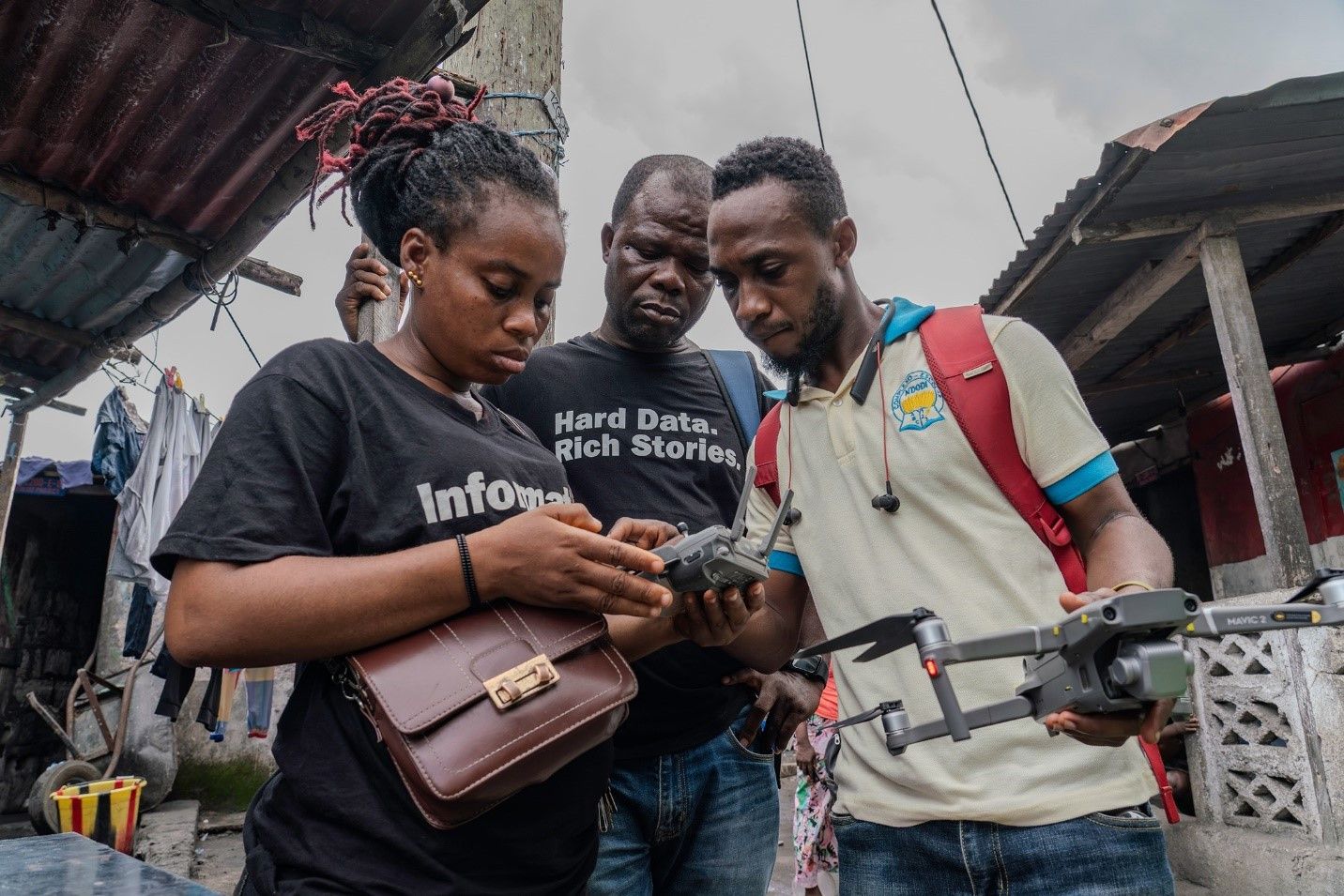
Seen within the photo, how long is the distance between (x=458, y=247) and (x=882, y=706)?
1104 mm

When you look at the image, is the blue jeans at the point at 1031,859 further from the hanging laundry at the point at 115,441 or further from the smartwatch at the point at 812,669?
the hanging laundry at the point at 115,441

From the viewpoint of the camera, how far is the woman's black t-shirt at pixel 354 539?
1283 mm

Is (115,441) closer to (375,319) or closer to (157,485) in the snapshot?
(157,485)

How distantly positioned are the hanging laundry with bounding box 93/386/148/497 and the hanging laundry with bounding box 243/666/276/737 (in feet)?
6.64

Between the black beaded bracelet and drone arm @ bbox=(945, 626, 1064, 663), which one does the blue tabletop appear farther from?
drone arm @ bbox=(945, 626, 1064, 663)

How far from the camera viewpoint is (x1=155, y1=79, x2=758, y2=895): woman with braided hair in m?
1.27

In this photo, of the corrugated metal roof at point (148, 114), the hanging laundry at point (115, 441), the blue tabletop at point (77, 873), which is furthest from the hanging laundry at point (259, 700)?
the blue tabletop at point (77, 873)

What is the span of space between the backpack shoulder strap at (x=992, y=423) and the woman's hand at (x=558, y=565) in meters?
0.78

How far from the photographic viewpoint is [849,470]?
1951 millimetres

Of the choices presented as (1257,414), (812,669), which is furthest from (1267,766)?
(812,669)

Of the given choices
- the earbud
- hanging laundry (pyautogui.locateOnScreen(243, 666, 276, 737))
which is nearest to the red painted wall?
the earbud

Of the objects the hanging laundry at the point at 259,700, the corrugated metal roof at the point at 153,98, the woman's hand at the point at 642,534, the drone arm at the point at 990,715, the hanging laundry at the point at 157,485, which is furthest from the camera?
the hanging laundry at the point at 259,700

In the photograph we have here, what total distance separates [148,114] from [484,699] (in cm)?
385

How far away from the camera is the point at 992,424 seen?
5.80 ft
